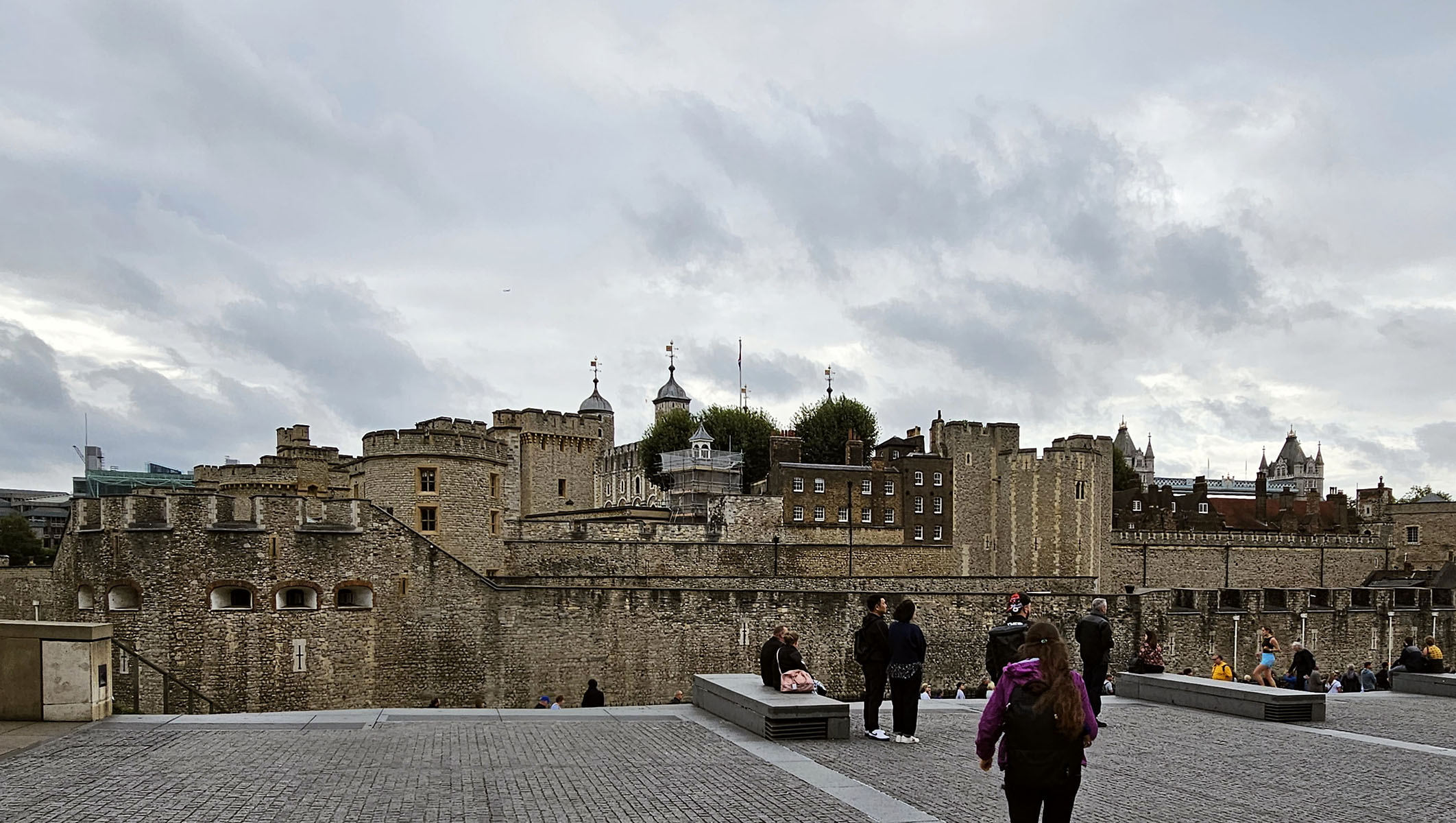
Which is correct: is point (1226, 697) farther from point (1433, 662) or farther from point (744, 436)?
point (744, 436)

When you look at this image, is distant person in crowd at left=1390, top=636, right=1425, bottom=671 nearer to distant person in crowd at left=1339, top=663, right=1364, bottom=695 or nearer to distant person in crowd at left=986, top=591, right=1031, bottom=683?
distant person in crowd at left=1339, top=663, right=1364, bottom=695

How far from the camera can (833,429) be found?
81.1 metres

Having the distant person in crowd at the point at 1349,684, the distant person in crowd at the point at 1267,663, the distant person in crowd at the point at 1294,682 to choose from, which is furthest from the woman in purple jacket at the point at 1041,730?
the distant person in crowd at the point at 1349,684

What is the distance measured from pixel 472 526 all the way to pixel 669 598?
6.57 meters

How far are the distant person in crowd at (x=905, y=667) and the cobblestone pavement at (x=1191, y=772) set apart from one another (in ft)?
1.15

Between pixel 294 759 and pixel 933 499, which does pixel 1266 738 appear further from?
pixel 933 499

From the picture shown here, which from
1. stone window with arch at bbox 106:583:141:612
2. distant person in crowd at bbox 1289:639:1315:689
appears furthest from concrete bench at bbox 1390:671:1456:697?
stone window with arch at bbox 106:583:141:612

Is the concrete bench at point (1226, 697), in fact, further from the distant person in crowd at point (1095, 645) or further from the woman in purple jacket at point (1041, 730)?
the woman in purple jacket at point (1041, 730)

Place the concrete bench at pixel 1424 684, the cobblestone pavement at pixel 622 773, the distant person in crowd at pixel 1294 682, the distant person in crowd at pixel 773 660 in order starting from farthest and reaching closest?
1. the distant person in crowd at pixel 1294 682
2. the concrete bench at pixel 1424 684
3. the distant person in crowd at pixel 773 660
4. the cobblestone pavement at pixel 622 773

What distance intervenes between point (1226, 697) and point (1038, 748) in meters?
11.1

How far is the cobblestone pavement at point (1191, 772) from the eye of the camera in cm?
1041

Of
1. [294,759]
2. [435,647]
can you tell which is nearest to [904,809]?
[294,759]

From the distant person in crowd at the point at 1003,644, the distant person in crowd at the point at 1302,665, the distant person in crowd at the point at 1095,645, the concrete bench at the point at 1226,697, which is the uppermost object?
the distant person in crowd at the point at 1003,644

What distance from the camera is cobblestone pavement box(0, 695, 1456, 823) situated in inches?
382
